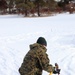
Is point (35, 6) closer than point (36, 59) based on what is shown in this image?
No

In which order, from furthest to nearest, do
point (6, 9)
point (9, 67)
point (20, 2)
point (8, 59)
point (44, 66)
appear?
point (6, 9), point (20, 2), point (8, 59), point (9, 67), point (44, 66)

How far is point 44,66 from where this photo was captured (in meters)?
4.10

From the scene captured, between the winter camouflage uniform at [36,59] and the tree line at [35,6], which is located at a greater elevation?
the winter camouflage uniform at [36,59]

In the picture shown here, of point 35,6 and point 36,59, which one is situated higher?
point 36,59

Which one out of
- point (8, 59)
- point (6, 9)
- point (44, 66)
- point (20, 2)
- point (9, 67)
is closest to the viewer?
point (44, 66)

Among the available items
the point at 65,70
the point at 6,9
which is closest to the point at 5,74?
the point at 65,70

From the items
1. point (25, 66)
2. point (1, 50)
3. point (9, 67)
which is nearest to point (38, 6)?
point (1, 50)

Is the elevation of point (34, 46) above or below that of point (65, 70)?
above

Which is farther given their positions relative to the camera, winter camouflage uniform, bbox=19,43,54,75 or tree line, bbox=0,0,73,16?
tree line, bbox=0,0,73,16

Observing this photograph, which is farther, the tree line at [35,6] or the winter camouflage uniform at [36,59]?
the tree line at [35,6]

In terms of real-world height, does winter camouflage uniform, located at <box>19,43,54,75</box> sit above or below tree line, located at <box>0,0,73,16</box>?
above

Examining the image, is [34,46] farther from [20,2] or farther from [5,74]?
[20,2]

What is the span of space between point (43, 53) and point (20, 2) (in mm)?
34745

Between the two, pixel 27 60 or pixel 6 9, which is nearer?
pixel 27 60
